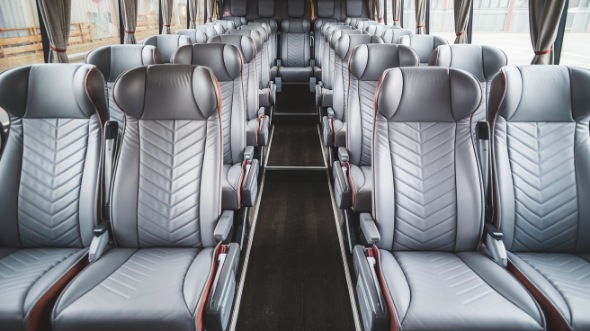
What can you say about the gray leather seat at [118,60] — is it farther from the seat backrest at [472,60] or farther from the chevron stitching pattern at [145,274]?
the seat backrest at [472,60]

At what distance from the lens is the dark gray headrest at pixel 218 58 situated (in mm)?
2807

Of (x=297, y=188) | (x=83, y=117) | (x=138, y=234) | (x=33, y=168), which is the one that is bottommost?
(x=297, y=188)

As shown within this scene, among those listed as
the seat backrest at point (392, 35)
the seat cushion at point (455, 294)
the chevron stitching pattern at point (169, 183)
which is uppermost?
the seat backrest at point (392, 35)

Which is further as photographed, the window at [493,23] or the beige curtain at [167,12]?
the beige curtain at [167,12]

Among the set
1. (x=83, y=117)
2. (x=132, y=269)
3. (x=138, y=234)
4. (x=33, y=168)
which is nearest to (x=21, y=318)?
(x=132, y=269)

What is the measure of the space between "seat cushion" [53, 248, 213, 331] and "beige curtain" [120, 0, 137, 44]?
4.21 metres

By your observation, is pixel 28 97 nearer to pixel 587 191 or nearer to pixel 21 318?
pixel 21 318

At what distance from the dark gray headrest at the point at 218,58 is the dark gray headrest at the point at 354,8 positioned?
791 centimetres

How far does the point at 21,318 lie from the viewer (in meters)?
1.43

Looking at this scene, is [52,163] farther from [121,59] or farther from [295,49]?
[295,49]

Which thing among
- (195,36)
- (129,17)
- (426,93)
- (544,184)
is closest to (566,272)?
(544,184)

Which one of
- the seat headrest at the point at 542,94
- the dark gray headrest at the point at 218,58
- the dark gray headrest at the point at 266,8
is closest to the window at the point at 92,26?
the dark gray headrest at the point at 218,58

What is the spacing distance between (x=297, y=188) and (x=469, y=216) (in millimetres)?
2138

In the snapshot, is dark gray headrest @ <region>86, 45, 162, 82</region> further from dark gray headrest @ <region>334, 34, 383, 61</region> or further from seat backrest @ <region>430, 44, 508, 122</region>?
seat backrest @ <region>430, 44, 508, 122</region>
